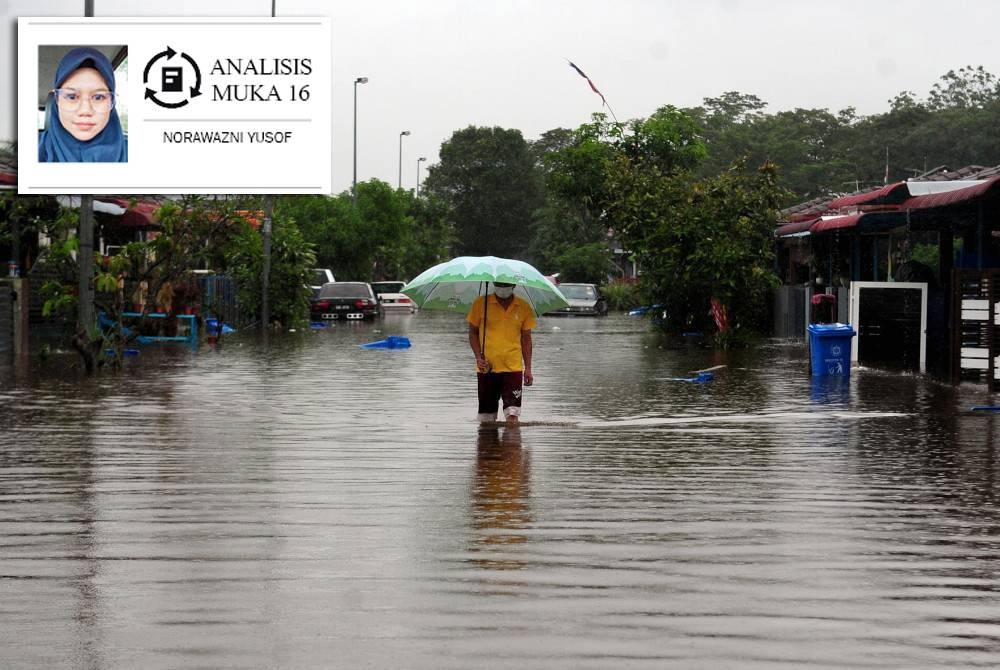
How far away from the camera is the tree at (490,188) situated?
11206 centimetres

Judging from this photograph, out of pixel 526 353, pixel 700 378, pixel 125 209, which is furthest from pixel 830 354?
pixel 125 209

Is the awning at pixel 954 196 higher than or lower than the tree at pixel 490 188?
lower

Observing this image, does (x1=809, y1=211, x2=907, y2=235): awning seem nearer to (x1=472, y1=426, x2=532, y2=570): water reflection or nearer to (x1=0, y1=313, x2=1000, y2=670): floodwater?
(x1=0, y1=313, x2=1000, y2=670): floodwater

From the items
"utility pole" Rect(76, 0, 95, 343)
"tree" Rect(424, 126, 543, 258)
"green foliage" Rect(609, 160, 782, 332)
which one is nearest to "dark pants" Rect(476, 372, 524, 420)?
"utility pole" Rect(76, 0, 95, 343)

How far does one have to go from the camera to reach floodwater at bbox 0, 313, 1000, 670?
19.6 ft

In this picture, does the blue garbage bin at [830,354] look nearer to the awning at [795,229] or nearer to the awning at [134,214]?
the awning at [795,229]

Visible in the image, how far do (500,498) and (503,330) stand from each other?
15.0ft

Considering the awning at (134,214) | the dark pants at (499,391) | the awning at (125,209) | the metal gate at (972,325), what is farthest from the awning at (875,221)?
the awning at (134,214)

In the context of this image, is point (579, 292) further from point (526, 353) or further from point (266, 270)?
point (526, 353)

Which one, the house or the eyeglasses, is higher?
the eyeglasses

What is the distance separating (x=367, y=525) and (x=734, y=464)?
4.08 m

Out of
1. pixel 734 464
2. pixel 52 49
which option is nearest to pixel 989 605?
pixel 734 464

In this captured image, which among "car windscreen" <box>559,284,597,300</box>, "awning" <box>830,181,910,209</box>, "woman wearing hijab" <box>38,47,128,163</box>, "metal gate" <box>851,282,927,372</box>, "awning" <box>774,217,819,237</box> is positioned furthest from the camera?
"car windscreen" <box>559,284,597,300</box>

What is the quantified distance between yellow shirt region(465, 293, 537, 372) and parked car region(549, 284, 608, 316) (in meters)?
43.7
